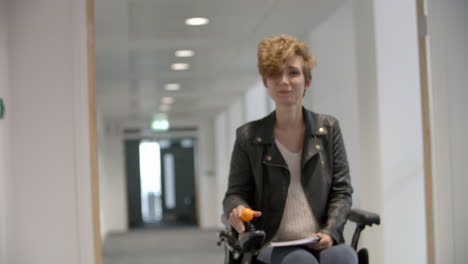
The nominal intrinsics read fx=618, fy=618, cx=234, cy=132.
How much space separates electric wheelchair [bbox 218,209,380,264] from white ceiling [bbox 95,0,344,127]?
105 inches

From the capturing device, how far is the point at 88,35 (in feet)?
10.1

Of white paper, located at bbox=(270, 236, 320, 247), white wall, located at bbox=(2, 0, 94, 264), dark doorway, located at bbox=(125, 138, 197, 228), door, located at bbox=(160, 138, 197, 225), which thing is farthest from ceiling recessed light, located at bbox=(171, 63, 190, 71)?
door, located at bbox=(160, 138, 197, 225)

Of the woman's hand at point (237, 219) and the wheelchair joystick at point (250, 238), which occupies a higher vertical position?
the woman's hand at point (237, 219)

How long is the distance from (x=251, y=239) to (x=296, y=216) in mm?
283

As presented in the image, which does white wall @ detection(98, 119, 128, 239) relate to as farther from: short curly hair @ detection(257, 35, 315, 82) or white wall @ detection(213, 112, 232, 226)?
Result: short curly hair @ detection(257, 35, 315, 82)

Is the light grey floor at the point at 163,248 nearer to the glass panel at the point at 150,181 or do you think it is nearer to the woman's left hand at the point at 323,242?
the glass panel at the point at 150,181

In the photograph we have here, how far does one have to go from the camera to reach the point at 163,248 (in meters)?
10.3

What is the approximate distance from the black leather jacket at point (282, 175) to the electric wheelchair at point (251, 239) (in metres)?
0.06

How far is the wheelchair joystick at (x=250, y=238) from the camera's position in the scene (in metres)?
2.06

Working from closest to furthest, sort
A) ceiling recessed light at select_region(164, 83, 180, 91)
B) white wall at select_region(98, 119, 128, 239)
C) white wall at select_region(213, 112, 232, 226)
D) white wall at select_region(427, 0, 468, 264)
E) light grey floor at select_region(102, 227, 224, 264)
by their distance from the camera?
white wall at select_region(427, 0, 468, 264)
light grey floor at select_region(102, 227, 224, 264)
ceiling recessed light at select_region(164, 83, 180, 91)
white wall at select_region(213, 112, 232, 226)
white wall at select_region(98, 119, 128, 239)

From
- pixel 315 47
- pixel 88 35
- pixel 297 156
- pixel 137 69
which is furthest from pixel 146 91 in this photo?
pixel 297 156

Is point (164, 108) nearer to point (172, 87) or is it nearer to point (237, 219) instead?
point (172, 87)

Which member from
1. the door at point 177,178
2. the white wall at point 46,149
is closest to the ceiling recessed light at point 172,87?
the white wall at point 46,149

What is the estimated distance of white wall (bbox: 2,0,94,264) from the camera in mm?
2961
